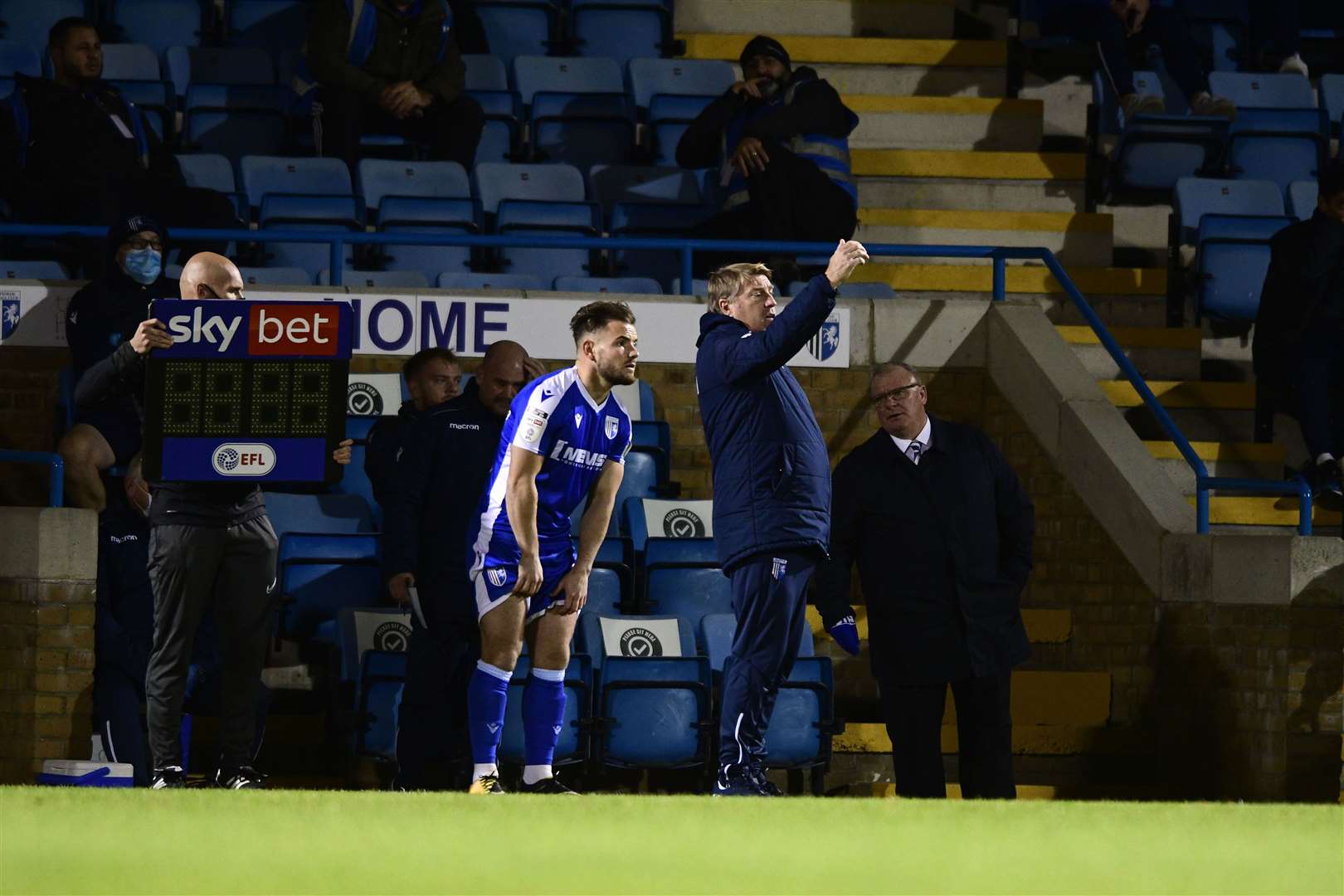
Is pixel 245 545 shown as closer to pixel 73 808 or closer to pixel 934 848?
pixel 73 808

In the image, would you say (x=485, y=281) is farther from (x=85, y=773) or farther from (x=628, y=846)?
(x=628, y=846)

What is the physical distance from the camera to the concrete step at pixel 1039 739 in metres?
9.20

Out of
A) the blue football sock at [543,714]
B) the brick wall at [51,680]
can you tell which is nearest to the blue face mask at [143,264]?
the brick wall at [51,680]

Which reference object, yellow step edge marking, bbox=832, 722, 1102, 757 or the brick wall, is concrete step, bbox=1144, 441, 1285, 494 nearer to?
yellow step edge marking, bbox=832, 722, 1102, 757

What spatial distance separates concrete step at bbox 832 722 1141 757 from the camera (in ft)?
30.2

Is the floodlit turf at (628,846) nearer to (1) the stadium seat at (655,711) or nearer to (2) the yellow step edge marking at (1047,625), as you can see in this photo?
(1) the stadium seat at (655,711)

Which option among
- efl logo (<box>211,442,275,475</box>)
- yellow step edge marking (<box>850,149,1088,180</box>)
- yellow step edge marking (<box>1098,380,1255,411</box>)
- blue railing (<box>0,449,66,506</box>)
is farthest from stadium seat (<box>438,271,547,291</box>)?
efl logo (<box>211,442,275,475</box>)

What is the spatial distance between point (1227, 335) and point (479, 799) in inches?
339

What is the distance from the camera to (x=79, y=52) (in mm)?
11352

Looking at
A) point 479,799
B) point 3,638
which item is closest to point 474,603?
point 3,638

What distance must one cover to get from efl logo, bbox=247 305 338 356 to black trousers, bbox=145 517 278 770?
0.62m

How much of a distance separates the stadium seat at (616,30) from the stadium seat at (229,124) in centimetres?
257

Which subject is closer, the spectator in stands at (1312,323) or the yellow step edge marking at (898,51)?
the spectator in stands at (1312,323)

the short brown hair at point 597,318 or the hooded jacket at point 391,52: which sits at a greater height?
the hooded jacket at point 391,52
